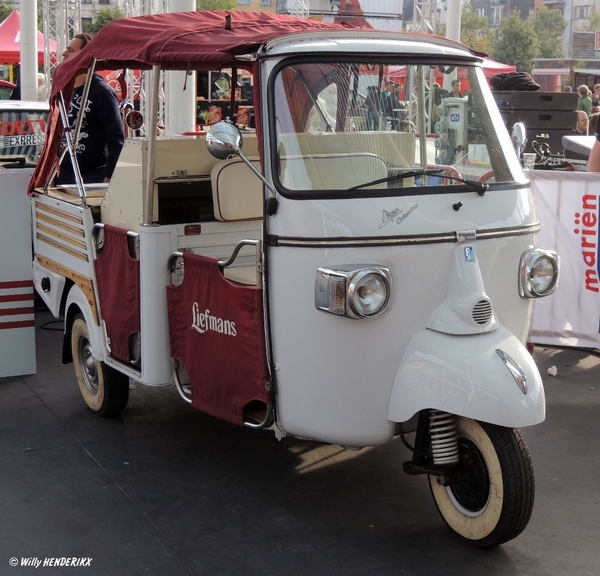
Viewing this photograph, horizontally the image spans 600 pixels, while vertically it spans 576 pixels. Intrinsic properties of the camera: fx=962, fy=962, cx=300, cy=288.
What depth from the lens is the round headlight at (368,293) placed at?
4215mm

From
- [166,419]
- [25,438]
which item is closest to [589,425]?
[166,419]

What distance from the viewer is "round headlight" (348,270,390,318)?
4.21 meters

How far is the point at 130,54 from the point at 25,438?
240 centimetres

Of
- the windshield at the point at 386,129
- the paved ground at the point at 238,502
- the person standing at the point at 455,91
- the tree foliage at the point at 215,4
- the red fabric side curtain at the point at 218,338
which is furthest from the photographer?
the tree foliage at the point at 215,4

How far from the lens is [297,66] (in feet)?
14.9

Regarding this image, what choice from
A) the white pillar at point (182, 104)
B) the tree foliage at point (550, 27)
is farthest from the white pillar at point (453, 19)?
the tree foliage at point (550, 27)

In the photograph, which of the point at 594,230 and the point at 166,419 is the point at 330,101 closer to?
the point at 166,419

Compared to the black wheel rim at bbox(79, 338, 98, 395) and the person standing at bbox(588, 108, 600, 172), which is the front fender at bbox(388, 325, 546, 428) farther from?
the person standing at bbox(588, 108, 600, 172)

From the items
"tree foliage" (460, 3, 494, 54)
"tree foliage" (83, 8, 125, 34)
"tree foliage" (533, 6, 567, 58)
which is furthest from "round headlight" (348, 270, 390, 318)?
"tree foliage" (533, 6, 567, 58)

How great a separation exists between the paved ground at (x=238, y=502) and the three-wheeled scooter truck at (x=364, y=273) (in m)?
0.34

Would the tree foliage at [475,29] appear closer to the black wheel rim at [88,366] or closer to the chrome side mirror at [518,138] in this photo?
the black wheel rim at [88,366]

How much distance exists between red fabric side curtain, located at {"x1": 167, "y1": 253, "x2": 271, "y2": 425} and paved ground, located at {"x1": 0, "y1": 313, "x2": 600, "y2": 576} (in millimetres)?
515

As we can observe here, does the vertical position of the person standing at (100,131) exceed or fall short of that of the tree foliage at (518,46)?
it falls short

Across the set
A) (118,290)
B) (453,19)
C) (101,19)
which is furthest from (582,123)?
(101,19)
